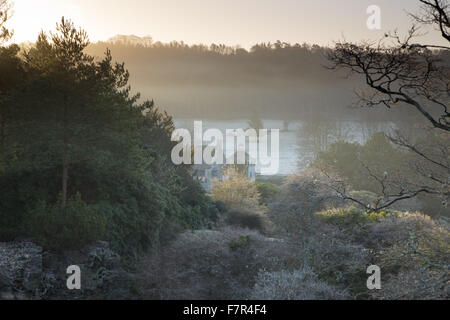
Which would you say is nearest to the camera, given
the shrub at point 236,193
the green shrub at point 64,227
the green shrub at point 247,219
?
the green shrub at point 64,227

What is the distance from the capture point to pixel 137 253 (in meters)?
19.1

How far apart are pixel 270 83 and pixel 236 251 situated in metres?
88.4

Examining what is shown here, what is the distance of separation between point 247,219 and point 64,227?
18552 millimetres

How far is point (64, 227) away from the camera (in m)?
14.4

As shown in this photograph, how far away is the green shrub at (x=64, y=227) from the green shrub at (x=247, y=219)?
16.7 metres

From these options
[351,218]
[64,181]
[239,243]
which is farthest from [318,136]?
[64,181]

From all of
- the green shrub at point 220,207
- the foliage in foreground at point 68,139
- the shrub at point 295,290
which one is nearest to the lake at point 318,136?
the green shrub at point 220,207

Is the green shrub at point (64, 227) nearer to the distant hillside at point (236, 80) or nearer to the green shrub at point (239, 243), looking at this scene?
the green shrub at point (239, 243)

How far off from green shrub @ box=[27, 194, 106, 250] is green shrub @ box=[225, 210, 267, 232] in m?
16.7

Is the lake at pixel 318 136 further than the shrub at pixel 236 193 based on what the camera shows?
Yes

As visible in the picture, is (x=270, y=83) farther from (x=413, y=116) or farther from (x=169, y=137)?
(x=169, y=137)

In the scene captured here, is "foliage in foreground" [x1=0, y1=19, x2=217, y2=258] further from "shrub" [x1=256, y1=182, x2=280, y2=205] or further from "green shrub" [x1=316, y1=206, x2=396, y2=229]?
"shrub" [x1=256, y1=182, x2=280, y2=205]

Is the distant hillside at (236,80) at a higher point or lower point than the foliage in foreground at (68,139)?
higher

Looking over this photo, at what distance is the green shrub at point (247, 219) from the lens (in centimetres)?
3069
